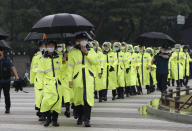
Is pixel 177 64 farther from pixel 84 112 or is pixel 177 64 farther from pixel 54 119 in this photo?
pixel 54 119

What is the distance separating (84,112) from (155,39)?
22.0 ft

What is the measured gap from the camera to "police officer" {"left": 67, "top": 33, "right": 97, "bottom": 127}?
9086 mm

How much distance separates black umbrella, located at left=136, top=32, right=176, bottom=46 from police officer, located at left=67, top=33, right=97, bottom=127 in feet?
19.6

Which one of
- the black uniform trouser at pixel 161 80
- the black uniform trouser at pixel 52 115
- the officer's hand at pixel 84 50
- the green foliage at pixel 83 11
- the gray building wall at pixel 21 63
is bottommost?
the black uniform trouser at pixel 52 115

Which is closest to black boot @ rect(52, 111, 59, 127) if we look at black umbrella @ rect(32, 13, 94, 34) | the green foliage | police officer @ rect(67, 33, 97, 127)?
police officer @ rect(67, 33, 97, 127)

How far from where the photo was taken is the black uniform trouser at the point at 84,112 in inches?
358

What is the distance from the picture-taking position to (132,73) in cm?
1600

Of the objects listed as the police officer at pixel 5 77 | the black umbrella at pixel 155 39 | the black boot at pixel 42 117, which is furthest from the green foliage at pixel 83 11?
the black boot at pixel 42 117

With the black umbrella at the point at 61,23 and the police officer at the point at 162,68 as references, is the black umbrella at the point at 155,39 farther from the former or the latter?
the black umbrella at the point at 61,23

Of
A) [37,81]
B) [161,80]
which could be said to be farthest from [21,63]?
[37,81]

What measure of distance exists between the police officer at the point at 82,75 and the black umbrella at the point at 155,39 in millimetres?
5983

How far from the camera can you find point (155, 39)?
15.2 m

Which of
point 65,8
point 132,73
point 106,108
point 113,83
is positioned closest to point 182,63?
point 132,73

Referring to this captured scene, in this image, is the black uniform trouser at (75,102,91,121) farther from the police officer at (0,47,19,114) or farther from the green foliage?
the green foliage
